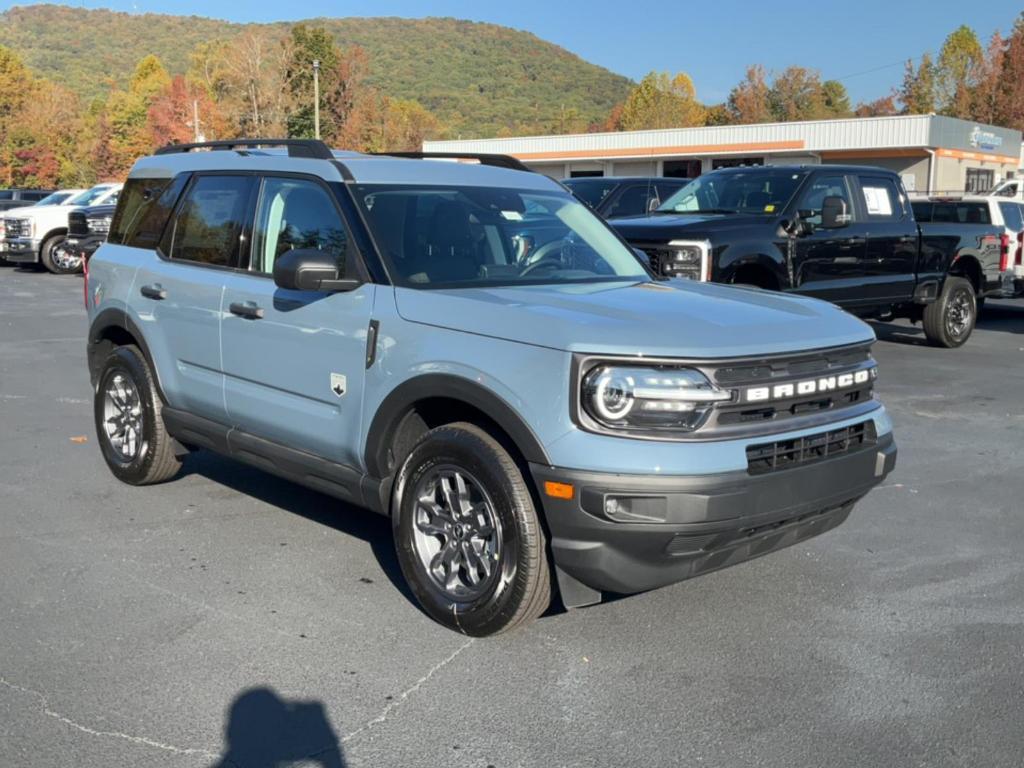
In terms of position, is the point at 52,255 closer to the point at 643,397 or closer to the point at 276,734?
the point at 276,734

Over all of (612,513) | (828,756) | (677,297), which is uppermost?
(677,297)

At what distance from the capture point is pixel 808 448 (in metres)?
4.07

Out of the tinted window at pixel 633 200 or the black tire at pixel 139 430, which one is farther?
the tinted window at pixel 633 200

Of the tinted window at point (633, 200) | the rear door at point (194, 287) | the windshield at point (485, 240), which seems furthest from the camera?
the tinted window at point (633, 200)

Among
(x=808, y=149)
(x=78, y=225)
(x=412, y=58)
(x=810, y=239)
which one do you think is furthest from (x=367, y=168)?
(x=412, y=58)

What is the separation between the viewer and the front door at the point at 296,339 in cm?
466

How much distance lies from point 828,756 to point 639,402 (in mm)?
1301

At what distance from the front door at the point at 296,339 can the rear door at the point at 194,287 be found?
5.4 inches

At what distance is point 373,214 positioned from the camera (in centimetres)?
485

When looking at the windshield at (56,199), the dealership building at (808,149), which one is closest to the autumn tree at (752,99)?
the dealership building at (808,149)

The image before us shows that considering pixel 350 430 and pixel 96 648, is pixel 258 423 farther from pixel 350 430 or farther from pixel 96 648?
pixel 96 648

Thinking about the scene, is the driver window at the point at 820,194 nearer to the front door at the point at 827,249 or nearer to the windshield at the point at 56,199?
the front door at the point at 827,249

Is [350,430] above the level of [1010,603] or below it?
above

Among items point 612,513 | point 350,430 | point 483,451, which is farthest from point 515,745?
point 350,430
